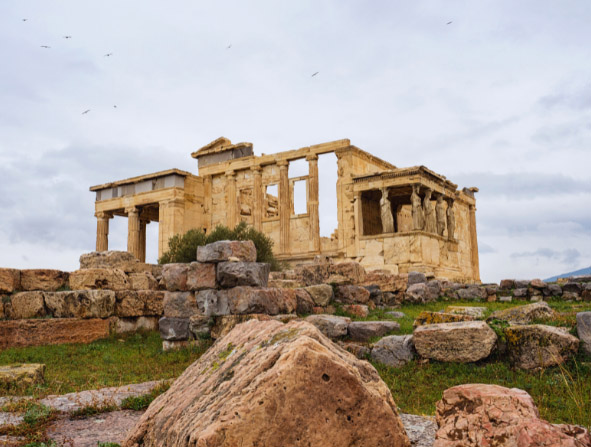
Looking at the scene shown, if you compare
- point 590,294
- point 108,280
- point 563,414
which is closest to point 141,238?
point 108,280

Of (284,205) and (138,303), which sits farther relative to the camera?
(284,205)

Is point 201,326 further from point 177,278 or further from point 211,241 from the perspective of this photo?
point 211,241

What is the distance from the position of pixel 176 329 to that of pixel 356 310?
3961 millimetres

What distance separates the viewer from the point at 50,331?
10750 millimetres

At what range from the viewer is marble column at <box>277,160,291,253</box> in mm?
27969

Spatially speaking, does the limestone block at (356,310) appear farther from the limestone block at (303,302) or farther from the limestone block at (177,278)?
the limestone block at (177,278)

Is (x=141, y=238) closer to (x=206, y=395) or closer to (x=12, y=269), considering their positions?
(x=12, y=269)

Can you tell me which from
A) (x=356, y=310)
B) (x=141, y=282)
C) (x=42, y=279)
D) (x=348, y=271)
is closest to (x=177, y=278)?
(x=141, y=282)

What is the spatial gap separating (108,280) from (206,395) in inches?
412

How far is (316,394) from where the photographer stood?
2207 mm

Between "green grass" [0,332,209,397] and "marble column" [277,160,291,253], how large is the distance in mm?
16431

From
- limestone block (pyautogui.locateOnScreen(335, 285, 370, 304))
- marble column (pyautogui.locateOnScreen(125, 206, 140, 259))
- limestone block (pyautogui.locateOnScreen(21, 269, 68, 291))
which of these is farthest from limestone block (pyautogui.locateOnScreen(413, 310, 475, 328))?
marble column (pyautogui.locateOnScreen(125, 206, 140, 259))

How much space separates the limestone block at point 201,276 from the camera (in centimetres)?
990

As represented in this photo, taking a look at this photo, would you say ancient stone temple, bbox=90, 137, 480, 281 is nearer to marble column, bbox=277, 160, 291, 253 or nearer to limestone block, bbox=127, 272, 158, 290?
marble column, bbox=277, 160, 291, 253
